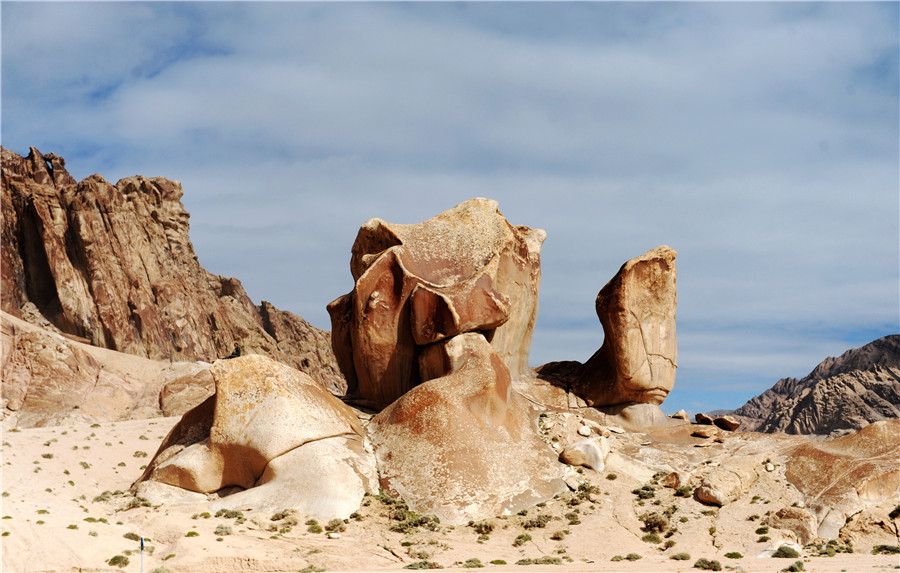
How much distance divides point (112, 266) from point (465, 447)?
5832 cm

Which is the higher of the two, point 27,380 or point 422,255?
point 422,255

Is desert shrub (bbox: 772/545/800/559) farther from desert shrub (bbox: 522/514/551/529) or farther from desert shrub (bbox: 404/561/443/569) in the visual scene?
desert shrub (bbox: 404/561/443/569)

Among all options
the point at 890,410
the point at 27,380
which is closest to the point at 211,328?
the point at 27,380

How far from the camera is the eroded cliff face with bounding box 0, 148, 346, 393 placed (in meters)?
73.6

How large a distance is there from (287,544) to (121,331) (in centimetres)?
5619

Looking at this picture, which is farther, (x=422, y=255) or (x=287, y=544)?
(x=422, y=255)

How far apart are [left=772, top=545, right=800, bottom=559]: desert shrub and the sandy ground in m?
0.35

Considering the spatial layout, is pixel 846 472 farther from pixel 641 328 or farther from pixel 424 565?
pixel 424 565

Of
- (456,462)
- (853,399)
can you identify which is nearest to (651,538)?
(456,462)

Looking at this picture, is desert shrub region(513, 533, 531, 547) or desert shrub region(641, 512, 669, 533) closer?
desert shrub region(513, 533, 531, 547)

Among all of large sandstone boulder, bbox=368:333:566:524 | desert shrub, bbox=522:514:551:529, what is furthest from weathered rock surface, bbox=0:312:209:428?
desert shrub, bbox=522:514:551:529

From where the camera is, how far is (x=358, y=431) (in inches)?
1134

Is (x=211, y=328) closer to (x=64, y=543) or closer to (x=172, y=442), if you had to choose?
(x=172, y=442)

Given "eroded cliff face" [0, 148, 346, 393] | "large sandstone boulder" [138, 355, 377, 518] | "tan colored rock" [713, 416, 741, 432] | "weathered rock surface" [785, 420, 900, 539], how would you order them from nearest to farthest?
"weathered rock surface" [785, 420, 900, 539]
"large sandstone boulder" [138, 355, 377, 518]
"tan colored rock" [713, 416, 741, 432]
"eroded cliff face" [0, 148, 346, 393]
